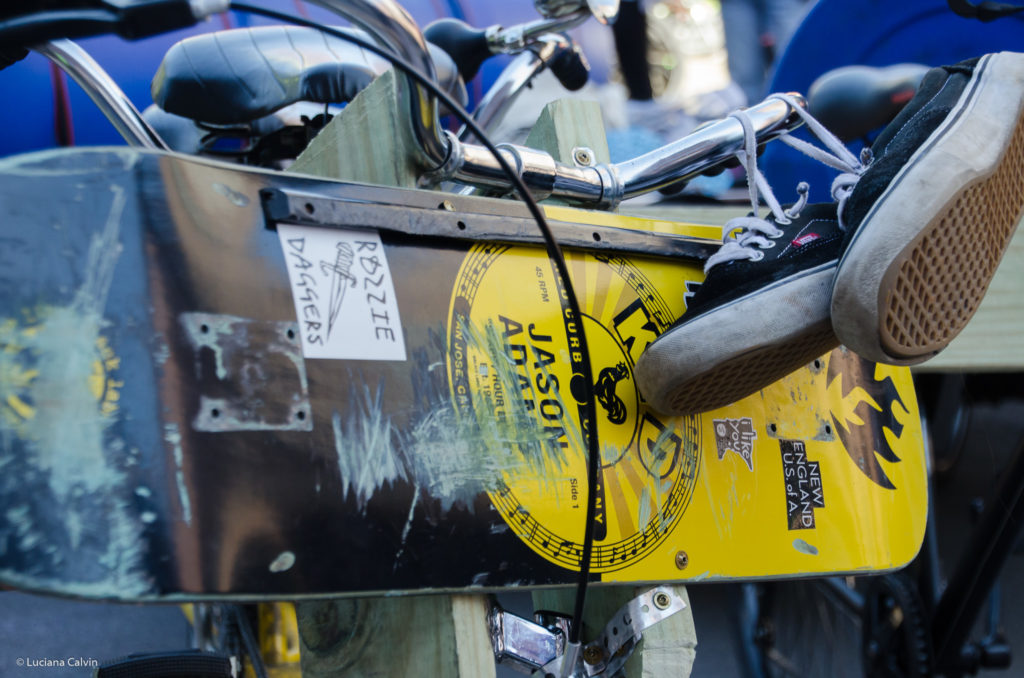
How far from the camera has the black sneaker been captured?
86 cm

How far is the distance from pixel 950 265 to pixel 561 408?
0.38m

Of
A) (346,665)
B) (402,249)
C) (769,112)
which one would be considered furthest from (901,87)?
(346,665)

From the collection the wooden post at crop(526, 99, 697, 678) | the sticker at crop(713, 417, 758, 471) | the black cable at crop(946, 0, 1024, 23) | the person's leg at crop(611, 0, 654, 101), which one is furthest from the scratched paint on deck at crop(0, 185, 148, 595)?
the person's leg at crop(611, 0, 654, 101)

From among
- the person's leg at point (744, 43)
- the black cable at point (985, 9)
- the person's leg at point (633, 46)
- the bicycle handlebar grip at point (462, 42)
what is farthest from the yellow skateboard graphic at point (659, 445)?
the person's leg at point (633, 46)

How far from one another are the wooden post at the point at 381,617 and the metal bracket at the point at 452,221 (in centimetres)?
8

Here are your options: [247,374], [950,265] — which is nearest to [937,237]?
[950,265]

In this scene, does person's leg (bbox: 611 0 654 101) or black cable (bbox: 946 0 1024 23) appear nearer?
black cable (bbox: 946 0 1024 23)

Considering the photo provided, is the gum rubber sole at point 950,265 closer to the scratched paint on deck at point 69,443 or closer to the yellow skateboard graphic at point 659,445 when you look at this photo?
the yellow skateboard graphic at point 659,445

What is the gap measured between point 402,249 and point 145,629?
92cm

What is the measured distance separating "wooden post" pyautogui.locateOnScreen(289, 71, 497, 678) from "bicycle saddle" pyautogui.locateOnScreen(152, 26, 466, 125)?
115 millimetres

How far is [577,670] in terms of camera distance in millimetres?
927

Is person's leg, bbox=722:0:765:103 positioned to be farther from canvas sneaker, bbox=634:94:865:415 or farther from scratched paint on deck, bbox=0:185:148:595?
scratched paint on deck, bbox=0:185:148:595

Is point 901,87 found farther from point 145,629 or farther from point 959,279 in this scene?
point 145,629

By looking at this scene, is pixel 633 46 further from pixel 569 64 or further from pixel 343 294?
pixel 343 294
